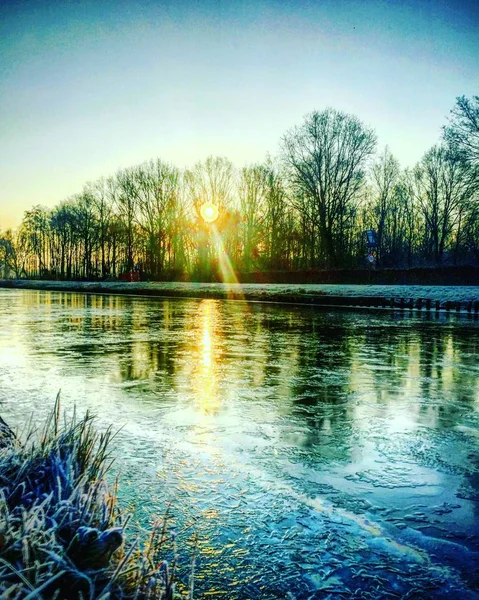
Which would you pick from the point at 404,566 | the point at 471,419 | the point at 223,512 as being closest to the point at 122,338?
the point at 471,419

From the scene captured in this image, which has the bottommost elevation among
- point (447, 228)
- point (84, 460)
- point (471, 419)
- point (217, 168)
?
point (471, 419)

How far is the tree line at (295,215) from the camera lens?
1895 inches

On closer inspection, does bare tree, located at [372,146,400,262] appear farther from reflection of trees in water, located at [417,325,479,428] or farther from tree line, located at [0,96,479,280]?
reflection of trees in water, located at [417,325,479,428]

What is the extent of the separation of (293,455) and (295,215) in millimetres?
52278

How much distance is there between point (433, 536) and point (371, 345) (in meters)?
9.08

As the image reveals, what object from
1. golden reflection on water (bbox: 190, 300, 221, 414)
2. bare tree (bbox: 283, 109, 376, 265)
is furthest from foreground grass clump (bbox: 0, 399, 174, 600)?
bare tree (bbox: 283, 109, 376, 265)

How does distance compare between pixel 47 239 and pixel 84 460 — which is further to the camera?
pixel 47 239

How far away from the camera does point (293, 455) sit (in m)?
4.61

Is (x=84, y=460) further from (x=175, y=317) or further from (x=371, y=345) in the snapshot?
(x=175, y=317)

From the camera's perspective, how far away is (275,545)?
3045 mm

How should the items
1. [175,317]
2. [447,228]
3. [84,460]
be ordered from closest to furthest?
[84,460] → [175,317] → [447,228]

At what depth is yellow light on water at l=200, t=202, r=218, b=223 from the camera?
6103 centimetres

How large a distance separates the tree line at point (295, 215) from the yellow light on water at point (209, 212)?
1.56ft

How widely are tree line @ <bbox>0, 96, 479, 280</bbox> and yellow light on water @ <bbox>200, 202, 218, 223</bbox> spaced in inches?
18.8
